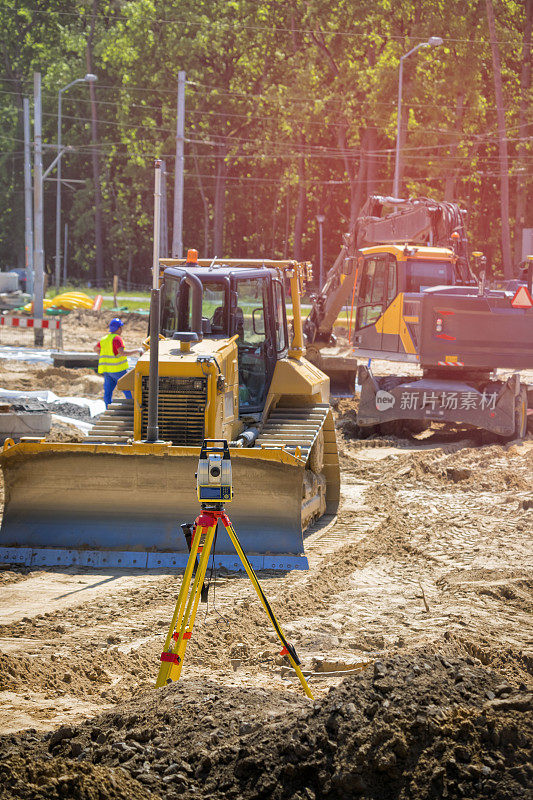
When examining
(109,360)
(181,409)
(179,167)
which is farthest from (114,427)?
(179,167)

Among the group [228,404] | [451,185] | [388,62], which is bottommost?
[228,404]

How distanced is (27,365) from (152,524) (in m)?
16.0

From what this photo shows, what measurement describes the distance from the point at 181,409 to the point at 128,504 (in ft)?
3.39

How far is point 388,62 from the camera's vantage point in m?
44.2

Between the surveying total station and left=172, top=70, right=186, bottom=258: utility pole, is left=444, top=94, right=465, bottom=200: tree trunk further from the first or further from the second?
the surveying total station

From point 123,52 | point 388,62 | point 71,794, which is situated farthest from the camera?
point 123,52

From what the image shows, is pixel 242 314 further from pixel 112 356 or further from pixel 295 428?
pixel 112 356

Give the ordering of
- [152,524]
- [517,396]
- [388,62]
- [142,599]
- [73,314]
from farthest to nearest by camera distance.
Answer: [388,62] < [73,314] < [517,396] < [152,524] < [142,599]

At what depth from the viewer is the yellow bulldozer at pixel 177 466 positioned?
9086mm

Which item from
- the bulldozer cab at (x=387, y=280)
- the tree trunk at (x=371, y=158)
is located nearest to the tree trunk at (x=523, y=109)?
the tree trunk at (x=371, y=158)

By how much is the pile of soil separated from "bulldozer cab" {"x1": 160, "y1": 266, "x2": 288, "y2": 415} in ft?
18.5

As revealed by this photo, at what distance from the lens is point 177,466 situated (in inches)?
358

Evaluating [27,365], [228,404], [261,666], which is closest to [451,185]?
[27,365]

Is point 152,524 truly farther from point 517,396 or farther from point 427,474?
point 517,396
